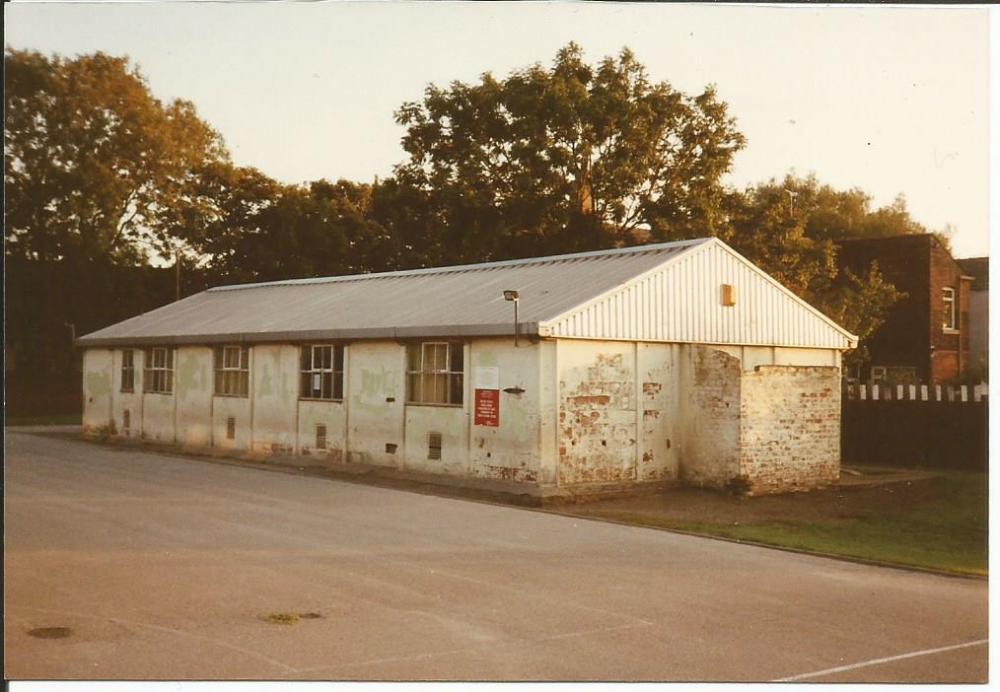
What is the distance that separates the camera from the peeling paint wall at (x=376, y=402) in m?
21.0

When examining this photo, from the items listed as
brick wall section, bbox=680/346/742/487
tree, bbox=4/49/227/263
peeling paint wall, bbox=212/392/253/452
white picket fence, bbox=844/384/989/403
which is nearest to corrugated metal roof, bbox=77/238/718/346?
peeling paint wall, bbox=212/392/253/452

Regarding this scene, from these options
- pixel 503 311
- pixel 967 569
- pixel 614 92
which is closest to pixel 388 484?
pixel 503 311

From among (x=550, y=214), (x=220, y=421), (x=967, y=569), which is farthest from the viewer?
(x=550, y=214)

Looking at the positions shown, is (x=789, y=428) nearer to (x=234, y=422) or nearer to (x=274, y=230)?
(x=234, y=422)

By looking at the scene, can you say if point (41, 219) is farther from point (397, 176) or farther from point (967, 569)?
point (967, 569)

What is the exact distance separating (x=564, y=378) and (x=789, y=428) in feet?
15.5

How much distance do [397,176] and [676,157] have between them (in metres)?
9.61

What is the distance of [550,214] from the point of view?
35.0 m

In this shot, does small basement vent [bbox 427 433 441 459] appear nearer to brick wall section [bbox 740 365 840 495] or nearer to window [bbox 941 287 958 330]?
brick wall section [bbox 740 365 840 495]

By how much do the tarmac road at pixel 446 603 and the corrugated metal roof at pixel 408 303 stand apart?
531 cm

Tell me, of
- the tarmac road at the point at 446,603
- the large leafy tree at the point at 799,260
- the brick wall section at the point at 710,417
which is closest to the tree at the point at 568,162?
the large leafy tree at the point at 799,260

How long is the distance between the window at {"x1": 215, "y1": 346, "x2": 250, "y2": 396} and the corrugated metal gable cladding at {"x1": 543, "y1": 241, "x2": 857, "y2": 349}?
32.9 ft

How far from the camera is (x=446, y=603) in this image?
9844 mm

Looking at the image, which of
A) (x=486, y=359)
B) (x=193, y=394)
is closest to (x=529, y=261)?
(x=486, y=359)
